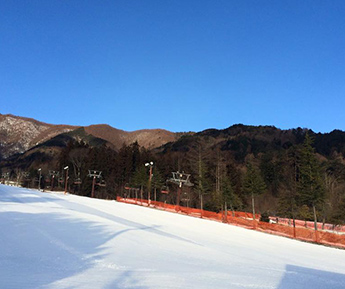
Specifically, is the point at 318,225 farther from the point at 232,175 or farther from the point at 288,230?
the point at 232,175

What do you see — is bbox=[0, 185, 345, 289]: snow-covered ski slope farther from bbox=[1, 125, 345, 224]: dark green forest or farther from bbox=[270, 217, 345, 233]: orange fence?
bbox=[270, 217, 345, 233]: orange fence

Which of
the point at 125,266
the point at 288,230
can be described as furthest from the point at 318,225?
the point at 125,266

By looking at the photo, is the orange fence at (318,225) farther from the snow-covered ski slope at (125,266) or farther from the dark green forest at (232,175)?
the snow-covered ski slope at (125,266)

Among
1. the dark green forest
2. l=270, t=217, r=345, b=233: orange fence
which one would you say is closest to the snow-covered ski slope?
the dark green forest

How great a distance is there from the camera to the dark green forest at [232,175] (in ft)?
127

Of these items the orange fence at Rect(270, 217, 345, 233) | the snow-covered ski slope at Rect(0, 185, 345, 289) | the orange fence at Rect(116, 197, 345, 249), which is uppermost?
the snow-covered ski slope at Rect(0, 185, 345, 289)

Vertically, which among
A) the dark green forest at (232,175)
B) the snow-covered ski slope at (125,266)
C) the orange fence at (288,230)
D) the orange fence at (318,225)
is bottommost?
the orange fence at (318,225)

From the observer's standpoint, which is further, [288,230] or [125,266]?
[288,230]

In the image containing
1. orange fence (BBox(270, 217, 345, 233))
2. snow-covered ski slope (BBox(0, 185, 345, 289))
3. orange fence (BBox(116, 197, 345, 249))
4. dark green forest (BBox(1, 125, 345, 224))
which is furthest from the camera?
orange fence (BBox(270, 217, 345, 233))

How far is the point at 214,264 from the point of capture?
9820 mm

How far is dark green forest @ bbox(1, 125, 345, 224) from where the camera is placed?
38688 millimetres

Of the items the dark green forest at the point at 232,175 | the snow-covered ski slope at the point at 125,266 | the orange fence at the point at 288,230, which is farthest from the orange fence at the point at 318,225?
the snow-covered ski slope at the point at 125,266

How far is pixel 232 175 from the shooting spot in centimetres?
7575

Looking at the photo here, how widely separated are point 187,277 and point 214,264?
2392 mm
